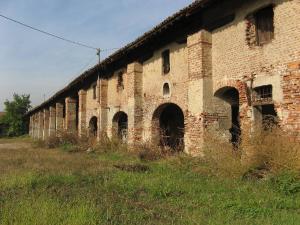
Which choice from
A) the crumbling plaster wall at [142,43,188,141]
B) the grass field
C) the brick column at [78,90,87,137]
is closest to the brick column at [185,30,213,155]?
the crumbling plaster wall at [142,43,188,141]

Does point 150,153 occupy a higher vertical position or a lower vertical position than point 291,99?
lower

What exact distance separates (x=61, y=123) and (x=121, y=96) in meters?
15.4

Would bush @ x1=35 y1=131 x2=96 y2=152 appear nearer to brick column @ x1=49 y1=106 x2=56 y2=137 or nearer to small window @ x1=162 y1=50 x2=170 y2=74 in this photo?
small window @ x1=162 y1=50 x2=170 y2=74

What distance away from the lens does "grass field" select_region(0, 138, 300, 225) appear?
210 inches

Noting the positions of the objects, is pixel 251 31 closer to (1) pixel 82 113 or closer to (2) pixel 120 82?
(2) pixel 120 82

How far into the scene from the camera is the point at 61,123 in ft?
107

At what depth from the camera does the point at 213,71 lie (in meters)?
11.8

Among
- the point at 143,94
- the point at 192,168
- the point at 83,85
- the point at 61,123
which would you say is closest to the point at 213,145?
the point at 192,168

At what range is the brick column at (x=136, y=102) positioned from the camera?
648 inches

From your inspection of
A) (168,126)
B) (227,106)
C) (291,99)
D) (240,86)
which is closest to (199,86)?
(227,106)

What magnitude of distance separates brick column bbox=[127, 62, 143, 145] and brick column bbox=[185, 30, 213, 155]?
4553 mm

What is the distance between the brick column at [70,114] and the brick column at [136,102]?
1287cm

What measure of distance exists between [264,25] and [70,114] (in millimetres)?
20849

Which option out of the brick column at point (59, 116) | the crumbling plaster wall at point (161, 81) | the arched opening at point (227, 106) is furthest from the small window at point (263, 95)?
the brick column at point (59, 116)
